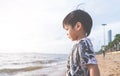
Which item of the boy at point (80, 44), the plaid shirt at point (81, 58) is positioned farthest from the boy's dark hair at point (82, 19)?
the plaid shirt at point (81, 58)

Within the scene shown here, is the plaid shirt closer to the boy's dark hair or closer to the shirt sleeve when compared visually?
the shirt sleeve

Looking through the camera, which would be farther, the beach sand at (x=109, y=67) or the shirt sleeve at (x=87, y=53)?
the beach sand at (x=109, y=67)

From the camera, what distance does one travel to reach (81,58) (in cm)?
270

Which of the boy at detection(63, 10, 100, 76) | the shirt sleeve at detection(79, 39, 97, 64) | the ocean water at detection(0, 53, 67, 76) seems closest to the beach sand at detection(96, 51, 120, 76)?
the ocean water at detection(0, 53, 67, 76)

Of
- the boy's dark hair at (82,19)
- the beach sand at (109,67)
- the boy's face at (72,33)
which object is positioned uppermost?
the boy's dark hair at (82,19)

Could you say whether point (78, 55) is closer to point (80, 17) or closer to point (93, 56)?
point (93, 56)

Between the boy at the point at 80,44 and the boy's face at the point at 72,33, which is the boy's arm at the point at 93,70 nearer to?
the boy at the point at 80,44

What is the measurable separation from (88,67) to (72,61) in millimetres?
194

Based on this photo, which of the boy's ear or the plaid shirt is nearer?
the plaid shirt

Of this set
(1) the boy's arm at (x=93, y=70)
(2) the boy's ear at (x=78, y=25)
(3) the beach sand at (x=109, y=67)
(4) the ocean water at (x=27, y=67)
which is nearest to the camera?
(1) the boy's arm at (x=93, y=70)

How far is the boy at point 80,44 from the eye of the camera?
268cm

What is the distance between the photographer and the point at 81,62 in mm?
2705

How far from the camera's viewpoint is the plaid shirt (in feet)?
8.74

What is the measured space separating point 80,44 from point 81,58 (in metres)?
0.13
